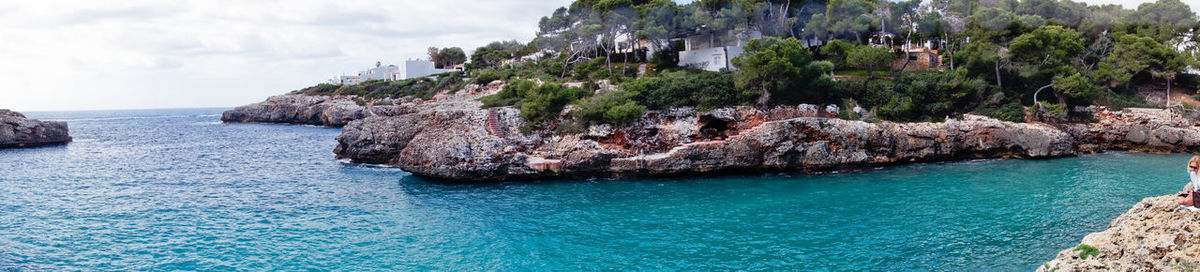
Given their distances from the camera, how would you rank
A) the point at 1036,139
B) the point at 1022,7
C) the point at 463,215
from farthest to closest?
the point at 1022,7 → the point at 1036,139 → the point at 463,215

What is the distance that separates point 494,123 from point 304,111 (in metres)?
60.7

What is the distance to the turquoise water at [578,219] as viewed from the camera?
1609 cm

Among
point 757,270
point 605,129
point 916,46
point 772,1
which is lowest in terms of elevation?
point 757,270

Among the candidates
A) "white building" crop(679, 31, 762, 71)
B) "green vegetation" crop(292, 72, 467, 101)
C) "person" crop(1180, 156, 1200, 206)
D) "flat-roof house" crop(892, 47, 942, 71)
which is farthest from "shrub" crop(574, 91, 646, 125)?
"green vegetation" crop(292, 72, 467, 101)

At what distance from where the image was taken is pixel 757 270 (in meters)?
14.7

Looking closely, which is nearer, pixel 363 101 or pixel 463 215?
pixel 463 215

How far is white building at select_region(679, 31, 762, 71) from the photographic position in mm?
43406

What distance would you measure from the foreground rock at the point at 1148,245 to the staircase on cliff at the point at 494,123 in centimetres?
2274

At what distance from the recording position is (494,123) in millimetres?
30109

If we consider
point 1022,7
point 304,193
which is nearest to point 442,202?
point 304,193

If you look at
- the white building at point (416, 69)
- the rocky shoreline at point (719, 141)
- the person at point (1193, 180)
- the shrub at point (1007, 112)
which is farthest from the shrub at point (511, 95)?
the white building at point (416, 69)

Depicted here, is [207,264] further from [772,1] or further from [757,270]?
[772,1]

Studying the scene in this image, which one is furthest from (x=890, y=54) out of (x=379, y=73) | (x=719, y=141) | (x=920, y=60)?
(x=379, y=73)

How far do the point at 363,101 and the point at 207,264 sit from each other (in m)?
63.3
